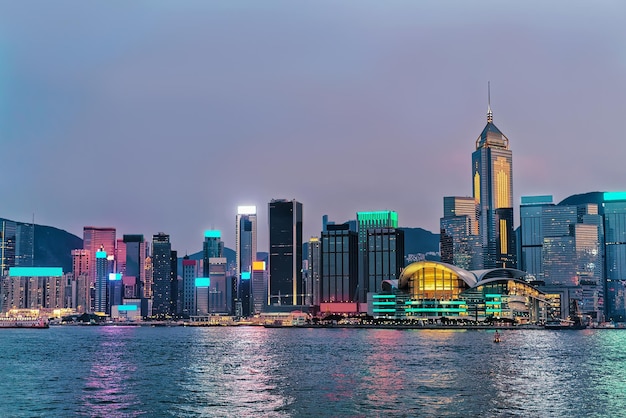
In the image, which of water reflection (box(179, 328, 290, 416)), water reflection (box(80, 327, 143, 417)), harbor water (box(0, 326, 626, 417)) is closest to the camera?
water reflection (box(80, 327, 143, 417))

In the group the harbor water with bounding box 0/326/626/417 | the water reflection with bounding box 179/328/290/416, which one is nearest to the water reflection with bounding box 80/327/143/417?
the harbor water with bounding box 0/326/626/417

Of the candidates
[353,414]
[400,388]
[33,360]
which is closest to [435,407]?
[353,414]

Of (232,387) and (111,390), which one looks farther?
(232,387)

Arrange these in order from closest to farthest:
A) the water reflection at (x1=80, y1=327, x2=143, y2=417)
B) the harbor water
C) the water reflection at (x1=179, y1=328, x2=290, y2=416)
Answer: the water reflection at (x1=80, y1=327, x2=143, y2=417) < the harbor water < the water reflection at (x1=179, y1=328, x2=290, y2=416)

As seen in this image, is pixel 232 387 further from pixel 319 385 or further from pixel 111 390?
pixel 111 390

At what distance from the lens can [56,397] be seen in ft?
212

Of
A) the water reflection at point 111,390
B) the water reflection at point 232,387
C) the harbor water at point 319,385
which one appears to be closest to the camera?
the water reflection at point 111,390

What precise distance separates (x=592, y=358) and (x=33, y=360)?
71.6 m

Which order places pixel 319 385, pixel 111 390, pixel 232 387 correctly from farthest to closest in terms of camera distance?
pixel 319 385 < pixel 232 387 < pixel 111 390

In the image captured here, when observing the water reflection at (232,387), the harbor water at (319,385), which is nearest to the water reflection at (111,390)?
the harbor water at (319,385)

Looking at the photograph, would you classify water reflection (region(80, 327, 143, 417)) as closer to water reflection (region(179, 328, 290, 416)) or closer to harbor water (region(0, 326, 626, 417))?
harbor water (region(0, 326, 626, 417))

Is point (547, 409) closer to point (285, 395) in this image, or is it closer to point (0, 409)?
point (285, 395)

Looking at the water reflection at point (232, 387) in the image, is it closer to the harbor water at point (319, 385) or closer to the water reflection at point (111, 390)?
the harbor water at point (319, 385)

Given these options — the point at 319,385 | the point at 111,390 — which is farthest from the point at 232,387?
the point at 111,390
